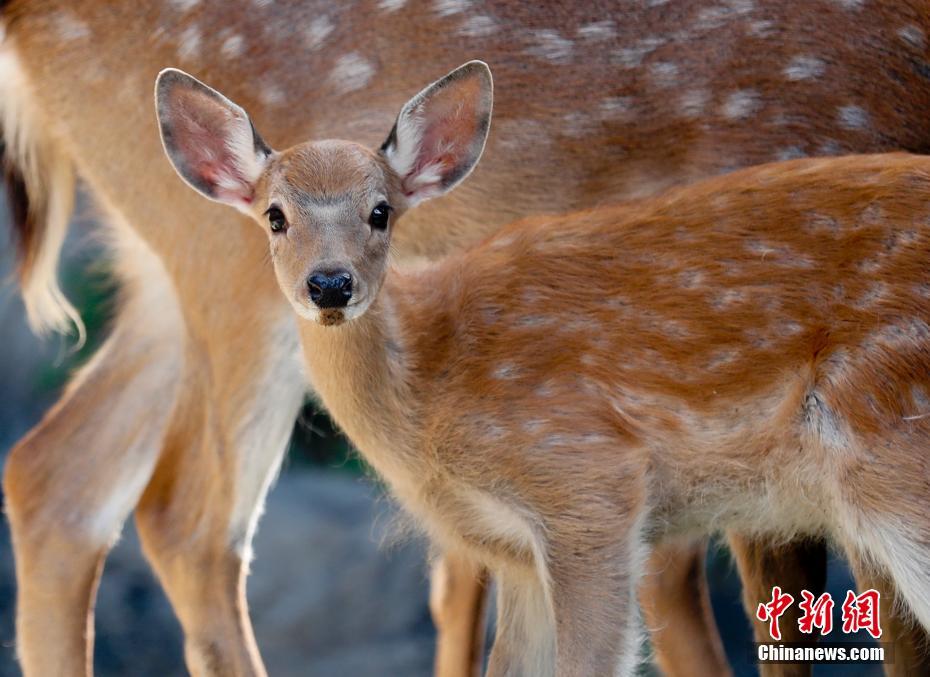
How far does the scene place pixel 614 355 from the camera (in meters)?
4.11

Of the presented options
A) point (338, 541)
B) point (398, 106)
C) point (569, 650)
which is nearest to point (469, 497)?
point (569, 650)

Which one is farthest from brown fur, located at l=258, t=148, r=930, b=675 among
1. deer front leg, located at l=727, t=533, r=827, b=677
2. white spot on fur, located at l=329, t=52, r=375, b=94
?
white spot on fur, located at l=329, t=52, r=375, b=94

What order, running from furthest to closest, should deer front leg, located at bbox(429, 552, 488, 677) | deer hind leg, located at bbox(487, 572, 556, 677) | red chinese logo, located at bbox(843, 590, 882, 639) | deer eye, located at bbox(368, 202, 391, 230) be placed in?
deer front leg, located at bbox(429, 552, 488, 677) → red chinese logo, located at bbox(843, 590, 882, 639) → deer hind leg, located at bbox(487, 572, 556, 677) → deer eye, located at bbox(368, 202, 391, 230)

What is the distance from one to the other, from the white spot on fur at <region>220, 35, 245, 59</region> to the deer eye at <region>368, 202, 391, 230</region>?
123 cm

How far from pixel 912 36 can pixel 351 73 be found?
4.60 feet

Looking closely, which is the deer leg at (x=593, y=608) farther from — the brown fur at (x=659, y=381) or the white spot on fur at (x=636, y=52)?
the white spot on fur at (x=636, y=52)

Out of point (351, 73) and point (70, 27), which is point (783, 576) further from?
point (70, 27)

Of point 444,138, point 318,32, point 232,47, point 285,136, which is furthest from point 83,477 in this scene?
point 444,138

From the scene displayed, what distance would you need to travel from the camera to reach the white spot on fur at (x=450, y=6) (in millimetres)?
4941

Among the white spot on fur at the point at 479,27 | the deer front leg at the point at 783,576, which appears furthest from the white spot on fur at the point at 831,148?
the deer front leg at the point at 783,576

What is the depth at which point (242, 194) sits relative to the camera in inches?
161

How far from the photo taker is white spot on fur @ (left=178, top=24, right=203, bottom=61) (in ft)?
16.4

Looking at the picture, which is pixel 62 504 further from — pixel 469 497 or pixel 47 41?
pixel 469 497

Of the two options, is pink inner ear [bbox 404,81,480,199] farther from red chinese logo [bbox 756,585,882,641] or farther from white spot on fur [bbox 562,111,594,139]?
red chinese logo [bbox 756,585,882,641]
